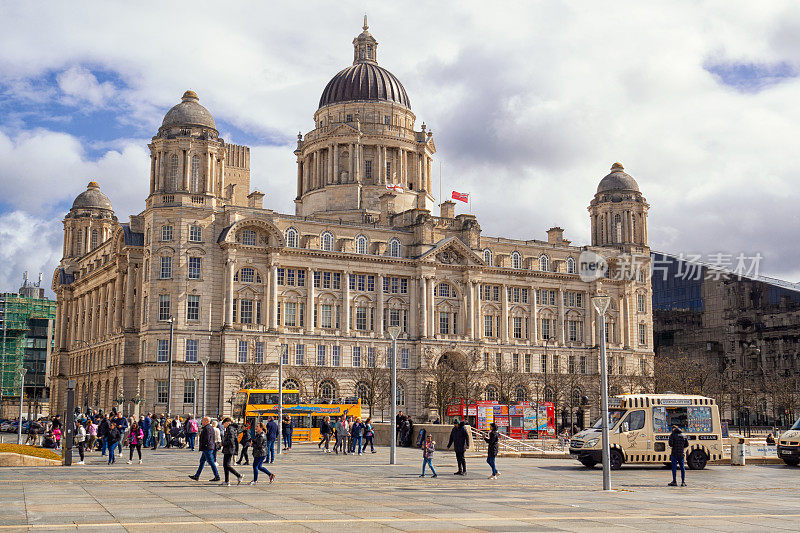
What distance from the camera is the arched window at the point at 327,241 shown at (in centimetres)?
9069

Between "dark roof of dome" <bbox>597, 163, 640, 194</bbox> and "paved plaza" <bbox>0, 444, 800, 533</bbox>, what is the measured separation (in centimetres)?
7645

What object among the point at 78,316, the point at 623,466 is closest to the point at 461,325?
the point at 78,316

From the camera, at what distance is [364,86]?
11444cm

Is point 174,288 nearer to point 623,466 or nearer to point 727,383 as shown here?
point 623,466

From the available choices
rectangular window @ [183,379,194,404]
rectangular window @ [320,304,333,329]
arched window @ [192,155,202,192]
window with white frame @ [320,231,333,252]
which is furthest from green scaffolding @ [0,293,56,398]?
window with white frame @ [320,231,333,252]

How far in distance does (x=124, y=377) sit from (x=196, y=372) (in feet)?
29.0

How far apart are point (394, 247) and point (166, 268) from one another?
23.4 meters

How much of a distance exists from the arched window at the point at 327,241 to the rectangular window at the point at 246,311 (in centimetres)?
949

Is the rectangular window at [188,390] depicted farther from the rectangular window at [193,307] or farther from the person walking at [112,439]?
the person walking at [112,439]

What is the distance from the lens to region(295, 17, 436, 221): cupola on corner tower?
109 metres

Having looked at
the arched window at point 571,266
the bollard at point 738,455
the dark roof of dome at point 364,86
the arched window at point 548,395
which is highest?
the dark roof of dome at point 364,86

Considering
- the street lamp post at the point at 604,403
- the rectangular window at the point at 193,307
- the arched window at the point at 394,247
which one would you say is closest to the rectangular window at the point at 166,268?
the rectangular window at the point at 193,307

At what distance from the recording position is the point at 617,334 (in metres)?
107

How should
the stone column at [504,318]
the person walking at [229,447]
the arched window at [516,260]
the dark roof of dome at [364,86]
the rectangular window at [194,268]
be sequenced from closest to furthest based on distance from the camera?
the person walking at [229,447] < the rectangular window at [194,268] < the stone column at [504,318] < the arched window at [516,260] < the dark roof of dome at [364,86]
